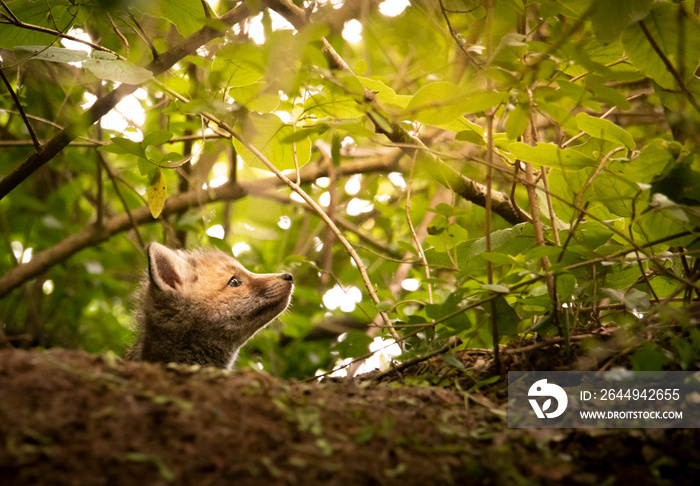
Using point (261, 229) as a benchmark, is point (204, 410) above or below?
below

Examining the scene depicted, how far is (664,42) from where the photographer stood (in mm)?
2223

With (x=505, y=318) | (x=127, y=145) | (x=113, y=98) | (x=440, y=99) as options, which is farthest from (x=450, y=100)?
(x=113, y=98)

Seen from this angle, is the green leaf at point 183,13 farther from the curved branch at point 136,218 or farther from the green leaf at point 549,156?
the curved branch at point 136,218

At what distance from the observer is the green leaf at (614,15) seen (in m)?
1.89

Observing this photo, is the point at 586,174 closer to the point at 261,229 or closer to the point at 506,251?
the point at 506,251

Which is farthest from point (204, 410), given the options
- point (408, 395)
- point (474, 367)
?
point (474, 367)

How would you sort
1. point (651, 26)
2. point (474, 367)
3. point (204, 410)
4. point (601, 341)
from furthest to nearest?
point (474, 367) < point (601, 341) < point (651, 26) < point (204, 410)

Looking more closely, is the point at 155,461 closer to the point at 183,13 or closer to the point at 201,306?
the point at 183,13

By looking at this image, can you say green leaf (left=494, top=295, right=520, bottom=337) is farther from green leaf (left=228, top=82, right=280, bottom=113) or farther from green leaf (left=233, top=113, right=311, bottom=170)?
green leaf (left=228, top=82, right=280, bottom=113)

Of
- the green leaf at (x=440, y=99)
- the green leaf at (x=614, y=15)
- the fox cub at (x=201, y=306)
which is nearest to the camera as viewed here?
the green leaf at (x=614, y=15)

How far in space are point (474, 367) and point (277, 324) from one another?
3.25m

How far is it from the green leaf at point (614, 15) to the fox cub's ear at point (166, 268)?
2927 millimetres

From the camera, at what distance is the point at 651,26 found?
2.20 metres

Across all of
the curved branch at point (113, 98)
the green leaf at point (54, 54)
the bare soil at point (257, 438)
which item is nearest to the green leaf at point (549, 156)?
the bare soil at point (257, 438)
